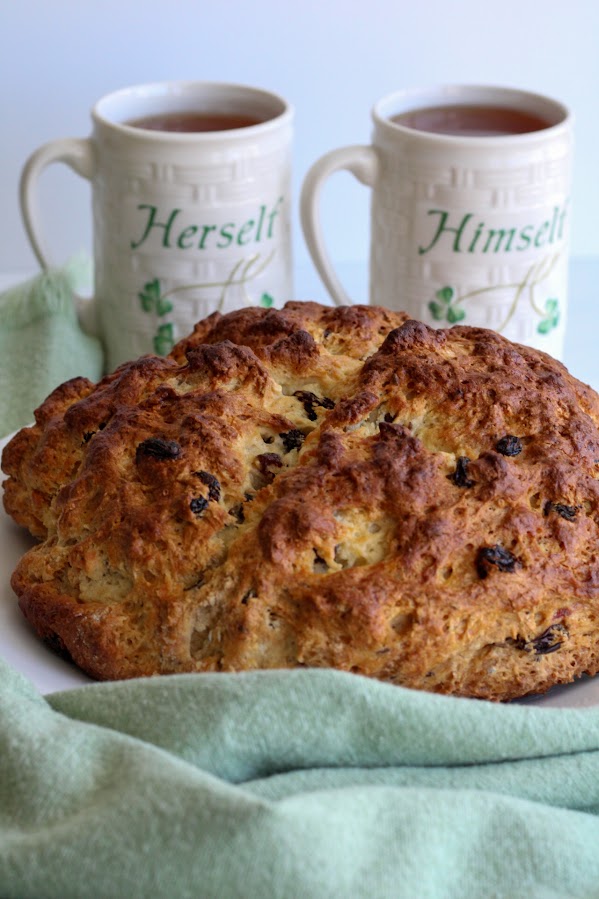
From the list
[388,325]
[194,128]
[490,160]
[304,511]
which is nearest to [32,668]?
[304,511]

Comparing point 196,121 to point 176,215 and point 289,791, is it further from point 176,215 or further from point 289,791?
point 289,791

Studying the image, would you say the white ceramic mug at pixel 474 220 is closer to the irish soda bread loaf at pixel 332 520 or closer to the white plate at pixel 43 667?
the irish soda bread loaf at pixel 332 520

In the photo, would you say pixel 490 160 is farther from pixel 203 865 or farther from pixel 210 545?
pixel 203 865

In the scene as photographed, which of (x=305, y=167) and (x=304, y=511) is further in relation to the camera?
(x=305, y=167)

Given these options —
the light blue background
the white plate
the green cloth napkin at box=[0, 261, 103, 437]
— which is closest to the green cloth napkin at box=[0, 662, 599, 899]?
the white plate

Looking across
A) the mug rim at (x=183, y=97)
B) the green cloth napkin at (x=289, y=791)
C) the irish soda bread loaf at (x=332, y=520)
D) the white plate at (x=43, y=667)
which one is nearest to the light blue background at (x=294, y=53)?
the mug rim at (x=183, y=97)

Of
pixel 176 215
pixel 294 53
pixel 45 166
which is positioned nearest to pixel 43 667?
pixel 176 215

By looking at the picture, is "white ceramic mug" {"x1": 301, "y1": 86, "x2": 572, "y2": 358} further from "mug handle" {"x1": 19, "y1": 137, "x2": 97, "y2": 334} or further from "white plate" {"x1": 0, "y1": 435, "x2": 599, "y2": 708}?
"white plate" {"x1": 0, "y1": 435, "x2": 599, "y2": 708}
